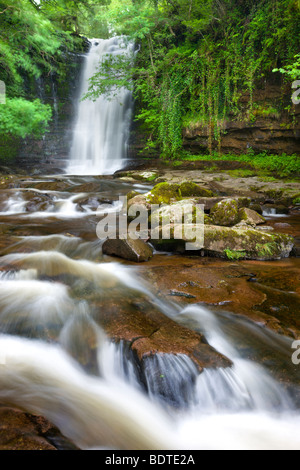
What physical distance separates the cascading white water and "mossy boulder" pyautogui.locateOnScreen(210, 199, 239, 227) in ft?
33.7

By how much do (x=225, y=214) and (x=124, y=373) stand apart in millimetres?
3972

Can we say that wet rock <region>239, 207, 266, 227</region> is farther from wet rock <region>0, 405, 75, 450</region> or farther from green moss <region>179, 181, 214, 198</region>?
wet rock <region>0, 405, 75, 450</region>

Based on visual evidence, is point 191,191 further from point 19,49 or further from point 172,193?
point 19,49

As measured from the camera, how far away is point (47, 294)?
3.16 m

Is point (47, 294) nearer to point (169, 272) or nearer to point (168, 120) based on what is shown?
point (169, 272)

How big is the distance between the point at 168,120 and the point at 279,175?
255 inches

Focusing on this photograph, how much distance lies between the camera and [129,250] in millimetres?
4141

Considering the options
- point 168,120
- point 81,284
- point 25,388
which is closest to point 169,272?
point 81,284

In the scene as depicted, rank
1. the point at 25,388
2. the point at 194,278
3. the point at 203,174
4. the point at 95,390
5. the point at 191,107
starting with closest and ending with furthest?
the point at 25,388 → the point at 95,390 → the point at 194,278 → the point at 203,174 → the point at 191,107

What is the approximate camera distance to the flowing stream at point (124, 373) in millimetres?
1803

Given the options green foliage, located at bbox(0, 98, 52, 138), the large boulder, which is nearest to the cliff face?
green foliage, located at bbox(0, 98, 52, 138)

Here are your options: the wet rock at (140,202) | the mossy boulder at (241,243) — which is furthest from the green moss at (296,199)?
the wet rock at (140,202)

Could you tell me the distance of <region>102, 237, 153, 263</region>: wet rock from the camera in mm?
4129

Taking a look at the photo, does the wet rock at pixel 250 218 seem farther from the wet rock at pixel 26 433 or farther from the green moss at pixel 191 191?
the wet rock at pixel 26 433
